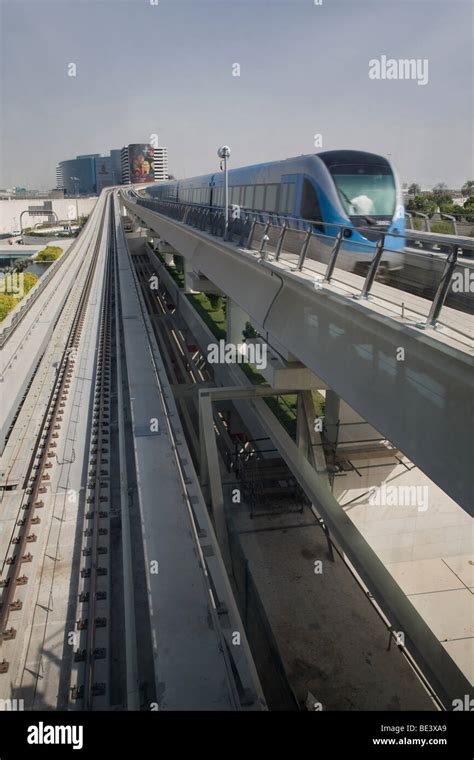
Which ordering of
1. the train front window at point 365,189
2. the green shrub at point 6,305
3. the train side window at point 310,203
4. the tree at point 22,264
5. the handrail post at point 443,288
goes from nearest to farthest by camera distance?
the handrail post at point 443,288, the train front window at point 365,189, the train side window at point 310,203, the green shrub at point 6,305, the tree at point 22,264

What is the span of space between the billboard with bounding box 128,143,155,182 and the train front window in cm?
14109

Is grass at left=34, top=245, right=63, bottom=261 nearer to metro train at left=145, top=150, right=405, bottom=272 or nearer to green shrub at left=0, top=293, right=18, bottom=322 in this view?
green shrub at left=0, top=293, right=18, bottom=322

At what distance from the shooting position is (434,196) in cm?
2059

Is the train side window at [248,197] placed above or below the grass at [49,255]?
above

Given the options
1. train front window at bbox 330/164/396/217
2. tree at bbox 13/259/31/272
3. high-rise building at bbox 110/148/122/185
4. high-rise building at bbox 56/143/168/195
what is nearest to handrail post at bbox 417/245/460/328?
train front window at bbox 330/164/396/217

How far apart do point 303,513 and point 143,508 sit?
14.0ft

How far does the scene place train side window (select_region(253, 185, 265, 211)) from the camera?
14.0 meters

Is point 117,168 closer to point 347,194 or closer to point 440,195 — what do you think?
point 440,195

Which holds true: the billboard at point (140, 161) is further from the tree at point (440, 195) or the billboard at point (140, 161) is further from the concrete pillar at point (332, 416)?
the concrete pillar at point (332, 416)

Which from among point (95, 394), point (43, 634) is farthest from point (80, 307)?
point (43, 634)

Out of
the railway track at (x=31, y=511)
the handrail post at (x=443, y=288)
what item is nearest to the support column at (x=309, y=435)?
the railway track at (x=31, y=511)

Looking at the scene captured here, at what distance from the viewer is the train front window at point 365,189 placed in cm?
972

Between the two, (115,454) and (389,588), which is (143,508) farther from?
(389,588)

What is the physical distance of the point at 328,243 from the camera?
8016 millimetres
